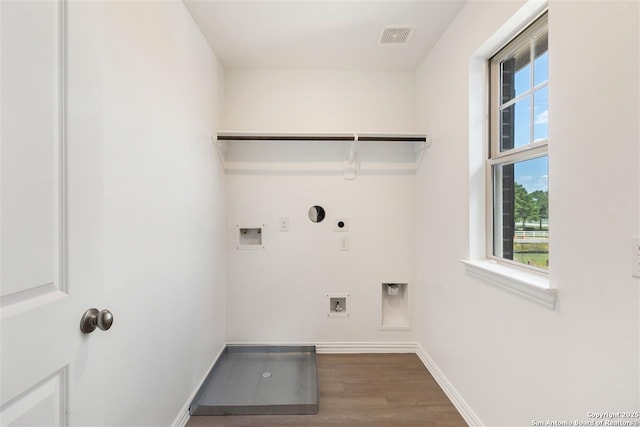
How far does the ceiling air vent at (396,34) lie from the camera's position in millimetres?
1902

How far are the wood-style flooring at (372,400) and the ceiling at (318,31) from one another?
Result: 254 cm

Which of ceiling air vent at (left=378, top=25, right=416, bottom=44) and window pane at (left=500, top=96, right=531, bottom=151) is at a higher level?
ceiling air vent at (left=378, top=25, right=416, bottom=44)

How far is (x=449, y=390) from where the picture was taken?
1889 mm

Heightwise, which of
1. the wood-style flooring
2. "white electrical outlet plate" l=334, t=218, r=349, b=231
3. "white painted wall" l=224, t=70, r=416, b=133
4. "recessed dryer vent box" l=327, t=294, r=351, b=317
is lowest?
the wood-style flooring

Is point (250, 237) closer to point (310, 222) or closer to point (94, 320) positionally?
point (310, 222)

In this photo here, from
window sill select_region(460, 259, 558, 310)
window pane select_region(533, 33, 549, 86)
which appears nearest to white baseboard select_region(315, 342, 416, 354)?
window sill select_region(460, 259, 558, 310)

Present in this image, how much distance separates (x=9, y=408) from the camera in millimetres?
545

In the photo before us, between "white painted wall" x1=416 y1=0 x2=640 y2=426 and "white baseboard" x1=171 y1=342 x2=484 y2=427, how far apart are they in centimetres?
11

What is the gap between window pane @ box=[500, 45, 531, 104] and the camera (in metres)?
1.43

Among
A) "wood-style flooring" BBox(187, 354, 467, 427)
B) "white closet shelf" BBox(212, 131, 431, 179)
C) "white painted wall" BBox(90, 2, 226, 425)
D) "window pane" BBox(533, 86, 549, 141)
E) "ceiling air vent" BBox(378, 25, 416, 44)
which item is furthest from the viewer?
"white closet shelf" BBox(212, 131, 431, 179)

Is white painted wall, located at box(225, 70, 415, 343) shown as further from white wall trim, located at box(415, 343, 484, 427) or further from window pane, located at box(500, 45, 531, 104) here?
window pane, located at box(500, 45, 531, 104)

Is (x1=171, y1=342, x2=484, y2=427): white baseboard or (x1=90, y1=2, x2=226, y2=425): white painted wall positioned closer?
(x1=90, y1=2, x2=226, y2=425): white painted wall

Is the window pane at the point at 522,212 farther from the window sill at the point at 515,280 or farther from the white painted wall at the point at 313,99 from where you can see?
the white painted wall at the point at 313,99

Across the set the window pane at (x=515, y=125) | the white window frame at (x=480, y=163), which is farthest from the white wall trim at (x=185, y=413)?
the window pane at (x=515, y=125)
